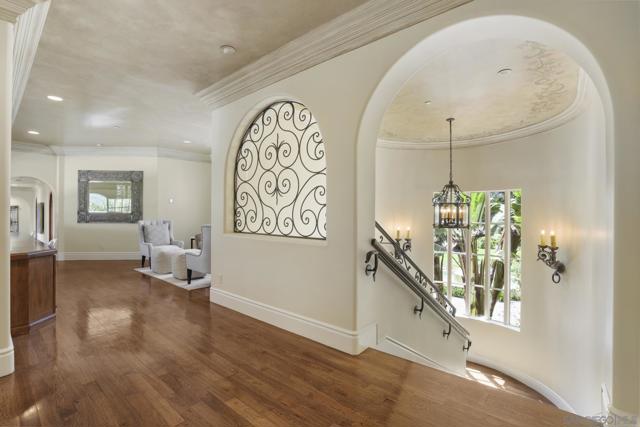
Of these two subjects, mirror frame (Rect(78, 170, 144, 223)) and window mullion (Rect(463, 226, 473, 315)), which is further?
mirror frame (Rect(78, 170, 144, 223))

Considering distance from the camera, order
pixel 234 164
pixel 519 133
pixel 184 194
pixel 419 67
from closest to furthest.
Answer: pixel 419 67 → pixel 234 164 → pixel 519 133 → pixel 184 194

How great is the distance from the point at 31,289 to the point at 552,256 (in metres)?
6.43

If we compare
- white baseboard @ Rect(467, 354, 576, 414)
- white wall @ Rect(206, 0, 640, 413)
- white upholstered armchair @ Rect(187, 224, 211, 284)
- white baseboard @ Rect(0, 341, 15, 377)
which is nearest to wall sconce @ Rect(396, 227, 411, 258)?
white baseboard @ Rect(467, 354, 576, 414)

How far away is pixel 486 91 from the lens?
357 centimetres

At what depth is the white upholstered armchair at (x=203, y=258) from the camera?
4.73m

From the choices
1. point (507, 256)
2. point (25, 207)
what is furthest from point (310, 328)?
point (25, 207)

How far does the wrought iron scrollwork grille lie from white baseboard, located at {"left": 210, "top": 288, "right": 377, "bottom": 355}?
832 millimetres

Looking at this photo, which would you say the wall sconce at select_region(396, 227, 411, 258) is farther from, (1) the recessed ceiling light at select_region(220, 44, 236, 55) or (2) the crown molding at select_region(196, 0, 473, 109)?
(1) the recessed ceiling light at select_region(220, 44, 236, 55)

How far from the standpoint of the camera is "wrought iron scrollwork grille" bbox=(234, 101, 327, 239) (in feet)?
11.2

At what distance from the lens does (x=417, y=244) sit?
250 inches

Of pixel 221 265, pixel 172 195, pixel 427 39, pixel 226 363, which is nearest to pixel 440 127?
pixel 427 39

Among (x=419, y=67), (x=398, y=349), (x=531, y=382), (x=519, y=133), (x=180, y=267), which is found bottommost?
(x=531, y=382)

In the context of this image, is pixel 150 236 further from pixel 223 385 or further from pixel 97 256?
pixel 223 385

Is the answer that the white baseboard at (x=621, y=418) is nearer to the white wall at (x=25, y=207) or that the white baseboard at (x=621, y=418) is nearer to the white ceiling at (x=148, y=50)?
the white ceiling at (x=148, y=50)
